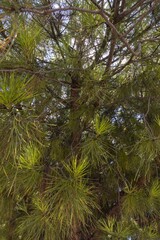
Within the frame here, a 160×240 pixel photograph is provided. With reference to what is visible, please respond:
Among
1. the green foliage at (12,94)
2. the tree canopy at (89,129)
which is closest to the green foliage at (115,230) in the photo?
the tree canopy at (89,129)

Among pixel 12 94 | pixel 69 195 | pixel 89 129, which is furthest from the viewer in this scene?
pixel 89 129

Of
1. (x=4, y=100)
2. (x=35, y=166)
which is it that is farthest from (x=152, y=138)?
(x=4, y=100)

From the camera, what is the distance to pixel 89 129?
0.79 metres

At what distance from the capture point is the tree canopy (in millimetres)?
695

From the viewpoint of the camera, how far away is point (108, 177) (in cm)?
82

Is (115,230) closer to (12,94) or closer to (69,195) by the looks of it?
(69,195)

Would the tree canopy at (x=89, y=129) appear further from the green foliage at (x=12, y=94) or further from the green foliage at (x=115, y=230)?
the green foliage at (x=12, y=94)

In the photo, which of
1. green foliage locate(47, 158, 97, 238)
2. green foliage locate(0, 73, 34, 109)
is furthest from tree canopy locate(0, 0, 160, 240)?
green foliage locate(0, 73, 34, 109)

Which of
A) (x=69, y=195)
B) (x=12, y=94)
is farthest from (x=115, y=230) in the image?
(x=12, y=94)

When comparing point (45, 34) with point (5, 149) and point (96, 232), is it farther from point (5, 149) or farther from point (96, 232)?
point (96, 232)

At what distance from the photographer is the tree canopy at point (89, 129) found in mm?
695

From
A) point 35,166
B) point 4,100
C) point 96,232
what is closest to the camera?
point 4,100

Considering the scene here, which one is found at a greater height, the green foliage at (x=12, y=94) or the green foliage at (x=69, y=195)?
the green foliage at (x=12, y=94)

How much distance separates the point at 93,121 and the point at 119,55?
17 centimetres
